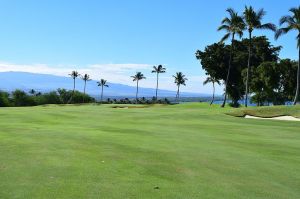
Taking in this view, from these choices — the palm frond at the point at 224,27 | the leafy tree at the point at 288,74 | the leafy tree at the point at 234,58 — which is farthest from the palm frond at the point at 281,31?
the leafy tree at the point at 234,58

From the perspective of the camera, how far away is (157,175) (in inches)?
449

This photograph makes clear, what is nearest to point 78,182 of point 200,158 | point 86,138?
point 200,158

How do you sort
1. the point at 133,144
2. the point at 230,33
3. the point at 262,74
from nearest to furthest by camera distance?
the point at 133,144 → the point at 230,33 → the point at 262,74

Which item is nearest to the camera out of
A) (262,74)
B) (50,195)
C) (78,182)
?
(50,195)

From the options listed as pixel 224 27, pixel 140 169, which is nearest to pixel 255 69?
pixel 224 27

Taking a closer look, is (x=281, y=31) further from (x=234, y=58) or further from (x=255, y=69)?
(x=234, y=58)

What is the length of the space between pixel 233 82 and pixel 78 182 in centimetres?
8292

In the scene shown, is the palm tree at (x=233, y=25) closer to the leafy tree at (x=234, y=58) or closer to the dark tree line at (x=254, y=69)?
the dark tree line at (x=254, y=69)

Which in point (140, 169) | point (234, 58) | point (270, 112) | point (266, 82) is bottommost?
point (140, 169)

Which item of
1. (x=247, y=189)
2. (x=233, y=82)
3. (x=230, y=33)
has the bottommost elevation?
(x=247, y=189)

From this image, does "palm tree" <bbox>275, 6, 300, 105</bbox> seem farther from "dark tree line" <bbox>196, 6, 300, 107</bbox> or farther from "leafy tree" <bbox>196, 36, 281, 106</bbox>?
"leafy tree" <bbox>196, 36, 281, 106</bbox>

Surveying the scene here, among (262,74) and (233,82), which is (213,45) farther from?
(262,74)

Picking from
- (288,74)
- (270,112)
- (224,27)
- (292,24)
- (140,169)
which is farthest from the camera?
(288,74)

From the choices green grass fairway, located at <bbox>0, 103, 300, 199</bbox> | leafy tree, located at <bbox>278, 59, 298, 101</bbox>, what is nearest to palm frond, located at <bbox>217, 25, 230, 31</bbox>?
leafy tree, located at <bbox>278, 59, 298, 101</bbox>
